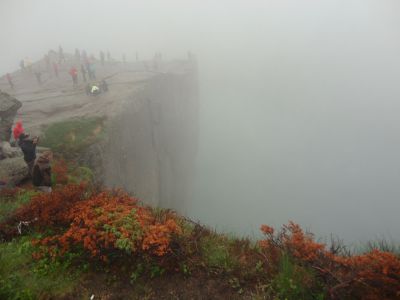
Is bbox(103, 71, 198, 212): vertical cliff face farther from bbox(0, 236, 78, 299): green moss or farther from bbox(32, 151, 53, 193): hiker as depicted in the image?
bbox(0, 236, 78, 299): green moss

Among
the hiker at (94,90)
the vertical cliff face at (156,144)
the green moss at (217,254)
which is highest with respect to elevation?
the green moss at (217,254)

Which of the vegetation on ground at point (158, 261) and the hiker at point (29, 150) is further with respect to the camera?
the hiker at point (29, 150)

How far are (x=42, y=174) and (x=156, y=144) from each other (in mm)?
24496

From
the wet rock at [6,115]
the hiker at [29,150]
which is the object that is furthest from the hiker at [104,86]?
the hiker at [29,150]

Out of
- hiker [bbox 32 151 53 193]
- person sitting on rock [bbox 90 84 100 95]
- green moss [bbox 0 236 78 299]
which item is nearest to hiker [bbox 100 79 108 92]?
person sitting on rock [bbox 90 84 100 95]

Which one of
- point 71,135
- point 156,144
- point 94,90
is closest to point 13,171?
point 71,135

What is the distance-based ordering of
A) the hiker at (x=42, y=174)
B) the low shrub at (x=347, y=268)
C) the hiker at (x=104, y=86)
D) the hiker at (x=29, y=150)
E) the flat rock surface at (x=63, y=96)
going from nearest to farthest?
the low shrub at (x=347, y=268) → the hiker at (x=42, y=174) → the hiker at (x=29, y=150) → the flat rock surface at (x=63, y=96) → the hiker at (x=104, y=86)

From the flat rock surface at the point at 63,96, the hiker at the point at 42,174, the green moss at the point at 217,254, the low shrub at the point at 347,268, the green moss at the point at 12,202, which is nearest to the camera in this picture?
the low shrub at the point at 347,268

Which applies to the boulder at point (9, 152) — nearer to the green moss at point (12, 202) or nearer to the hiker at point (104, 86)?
the green moss at point (12, 202)

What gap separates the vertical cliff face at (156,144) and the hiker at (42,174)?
27.0 ft

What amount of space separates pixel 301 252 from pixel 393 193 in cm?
10924

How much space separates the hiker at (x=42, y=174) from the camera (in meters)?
11.9

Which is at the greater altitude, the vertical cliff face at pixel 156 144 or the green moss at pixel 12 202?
the green moss at pixel 12 202

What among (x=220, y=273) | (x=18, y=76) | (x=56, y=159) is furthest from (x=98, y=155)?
(x=18, y=76)
